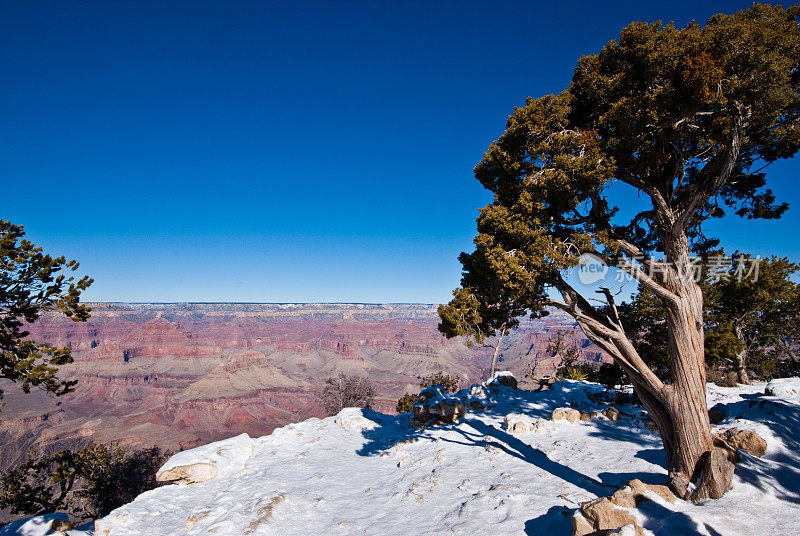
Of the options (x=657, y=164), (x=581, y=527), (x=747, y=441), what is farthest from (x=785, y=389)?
(x=581, y=527)

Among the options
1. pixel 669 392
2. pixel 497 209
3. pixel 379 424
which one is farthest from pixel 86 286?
pixel 669 392

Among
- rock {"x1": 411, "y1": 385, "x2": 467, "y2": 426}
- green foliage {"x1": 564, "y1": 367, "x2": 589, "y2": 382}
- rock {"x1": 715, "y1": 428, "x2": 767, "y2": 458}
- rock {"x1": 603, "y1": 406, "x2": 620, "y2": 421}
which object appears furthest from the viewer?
green foliage {"x1": 564, "y1": 367, "x2": 589, "y2": 382}

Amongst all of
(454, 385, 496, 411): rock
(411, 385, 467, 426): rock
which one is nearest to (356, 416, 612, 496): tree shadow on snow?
(411, 385, 467, 426): rock

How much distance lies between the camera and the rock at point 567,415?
→ 14367 millimetres

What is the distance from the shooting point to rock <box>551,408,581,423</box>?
14.4 metres

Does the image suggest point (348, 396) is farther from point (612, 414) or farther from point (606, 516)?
point (606, 516)

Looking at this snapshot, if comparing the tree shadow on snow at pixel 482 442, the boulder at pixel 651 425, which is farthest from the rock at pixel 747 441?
the boulder at pixel 651 425

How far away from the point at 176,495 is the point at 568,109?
53.5 feet

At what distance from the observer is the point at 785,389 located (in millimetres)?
11844

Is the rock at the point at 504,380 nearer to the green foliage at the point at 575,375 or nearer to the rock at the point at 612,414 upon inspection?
the green foliage at the point at 575,375

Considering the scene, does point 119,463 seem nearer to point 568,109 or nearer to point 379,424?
point 379,424

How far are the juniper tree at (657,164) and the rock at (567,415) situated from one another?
661cm

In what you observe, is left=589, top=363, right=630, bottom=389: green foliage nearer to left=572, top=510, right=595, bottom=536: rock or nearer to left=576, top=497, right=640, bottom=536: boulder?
left=576, top=497, right=640, bottom=536: boulder

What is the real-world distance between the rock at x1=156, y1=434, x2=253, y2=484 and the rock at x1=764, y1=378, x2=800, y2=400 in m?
19.4
